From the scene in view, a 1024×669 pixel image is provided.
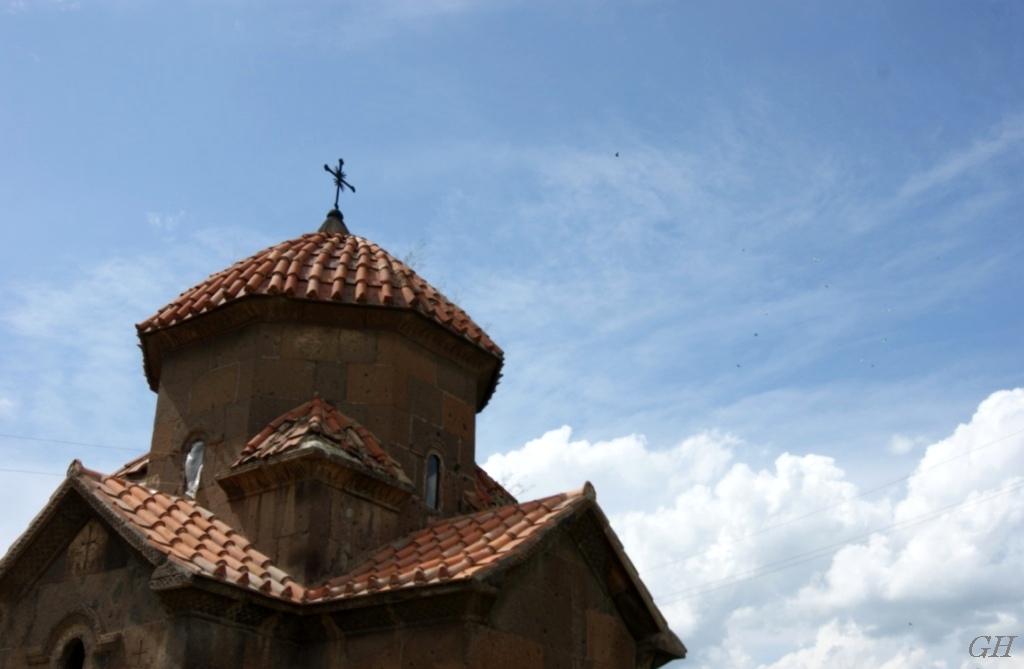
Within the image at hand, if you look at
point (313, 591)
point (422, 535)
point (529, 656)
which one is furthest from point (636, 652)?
point (313, 591)

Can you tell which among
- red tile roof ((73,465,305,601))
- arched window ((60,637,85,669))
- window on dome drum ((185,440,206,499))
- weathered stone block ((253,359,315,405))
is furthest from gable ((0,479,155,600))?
weathered stone block ((253,359,315,405))

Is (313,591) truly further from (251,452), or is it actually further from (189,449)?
(189,449)

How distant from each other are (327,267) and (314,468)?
2623 mm

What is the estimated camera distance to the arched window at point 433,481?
9867 mm

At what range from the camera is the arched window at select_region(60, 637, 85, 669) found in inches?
310

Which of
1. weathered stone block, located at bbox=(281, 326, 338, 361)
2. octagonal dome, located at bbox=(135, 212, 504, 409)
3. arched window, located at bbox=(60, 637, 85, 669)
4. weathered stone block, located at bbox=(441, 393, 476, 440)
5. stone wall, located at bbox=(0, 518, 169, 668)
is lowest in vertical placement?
arched window, located at bbox=(60, 637, 85, 669)

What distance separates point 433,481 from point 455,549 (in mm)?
1999

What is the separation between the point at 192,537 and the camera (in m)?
8.02

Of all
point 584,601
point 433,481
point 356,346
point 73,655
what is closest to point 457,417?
point 433,481

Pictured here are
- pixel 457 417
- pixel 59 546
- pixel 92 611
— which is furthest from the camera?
pixel 457 417

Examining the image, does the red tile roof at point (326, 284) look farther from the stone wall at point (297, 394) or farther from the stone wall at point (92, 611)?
the stone wall at point (92, 611)

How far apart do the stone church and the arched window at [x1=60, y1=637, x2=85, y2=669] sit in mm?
15

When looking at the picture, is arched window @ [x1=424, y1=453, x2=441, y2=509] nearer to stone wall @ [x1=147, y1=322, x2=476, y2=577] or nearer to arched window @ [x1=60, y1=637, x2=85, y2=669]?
stone wall @ [x1=147, y1=322, x2=476, y2=577]

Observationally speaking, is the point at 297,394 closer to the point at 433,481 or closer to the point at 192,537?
the point at 433,481
